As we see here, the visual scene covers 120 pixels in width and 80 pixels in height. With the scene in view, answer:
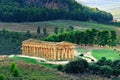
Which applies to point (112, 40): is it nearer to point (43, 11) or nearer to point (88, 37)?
point (88, 37)

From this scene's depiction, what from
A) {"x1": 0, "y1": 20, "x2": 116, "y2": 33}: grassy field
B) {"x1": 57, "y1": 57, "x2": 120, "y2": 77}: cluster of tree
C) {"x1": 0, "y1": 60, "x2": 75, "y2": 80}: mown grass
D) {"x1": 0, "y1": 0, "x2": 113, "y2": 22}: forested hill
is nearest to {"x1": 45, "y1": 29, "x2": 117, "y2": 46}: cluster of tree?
{"x1": 57, "y1": 57, "x2": 120, "y2": 77}: cluster of tree

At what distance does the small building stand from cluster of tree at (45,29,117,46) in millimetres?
10674

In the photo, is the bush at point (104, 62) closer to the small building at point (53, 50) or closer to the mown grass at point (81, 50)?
the small building at point (53, 50)

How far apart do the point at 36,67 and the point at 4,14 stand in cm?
6788

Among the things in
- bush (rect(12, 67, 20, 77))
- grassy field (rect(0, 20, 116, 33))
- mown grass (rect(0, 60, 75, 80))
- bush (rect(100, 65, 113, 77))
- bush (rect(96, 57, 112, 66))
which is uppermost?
bush (rect(12, 67, 20, 77))

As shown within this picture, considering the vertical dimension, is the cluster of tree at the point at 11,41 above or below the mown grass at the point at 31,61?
below

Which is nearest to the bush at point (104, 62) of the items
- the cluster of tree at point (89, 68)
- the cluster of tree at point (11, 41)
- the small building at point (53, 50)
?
the cluster of tree at point (89, 68)

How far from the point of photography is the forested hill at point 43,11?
170500 millimetres

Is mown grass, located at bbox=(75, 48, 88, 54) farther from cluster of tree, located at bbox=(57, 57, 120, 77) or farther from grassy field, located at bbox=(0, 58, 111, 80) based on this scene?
grassy field, located at bbox=(0, 58, 111, 80)

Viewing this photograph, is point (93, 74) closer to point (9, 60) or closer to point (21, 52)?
point (9, 60)

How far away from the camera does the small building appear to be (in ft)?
376

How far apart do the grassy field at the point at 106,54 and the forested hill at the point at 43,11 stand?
1833 inches

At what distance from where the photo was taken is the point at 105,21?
193500 mm

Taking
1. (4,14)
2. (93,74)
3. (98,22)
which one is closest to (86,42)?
(93,74)
